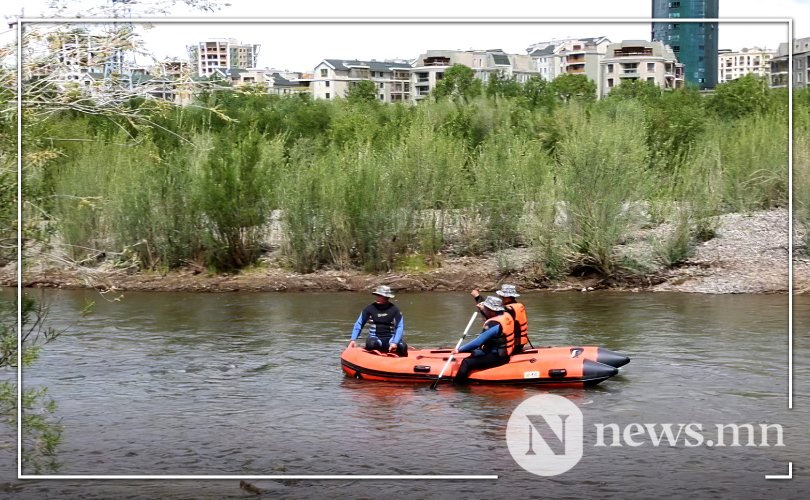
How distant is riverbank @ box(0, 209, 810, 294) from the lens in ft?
57.5

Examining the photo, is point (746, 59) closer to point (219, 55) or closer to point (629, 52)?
point (629, 52)

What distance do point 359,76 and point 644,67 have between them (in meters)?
9.27

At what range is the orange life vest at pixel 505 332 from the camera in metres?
10.5

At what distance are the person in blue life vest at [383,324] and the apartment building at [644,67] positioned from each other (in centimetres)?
473

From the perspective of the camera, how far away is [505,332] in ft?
34.6

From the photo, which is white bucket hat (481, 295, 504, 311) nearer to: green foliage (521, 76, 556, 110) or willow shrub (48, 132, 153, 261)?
willow shrub (48, 132, 153, 261)

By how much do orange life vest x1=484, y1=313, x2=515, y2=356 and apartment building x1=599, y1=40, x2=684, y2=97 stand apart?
15.6ft

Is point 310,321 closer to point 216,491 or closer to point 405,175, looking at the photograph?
point 405,175

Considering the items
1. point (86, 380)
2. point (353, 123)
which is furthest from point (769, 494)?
point (353, 123)

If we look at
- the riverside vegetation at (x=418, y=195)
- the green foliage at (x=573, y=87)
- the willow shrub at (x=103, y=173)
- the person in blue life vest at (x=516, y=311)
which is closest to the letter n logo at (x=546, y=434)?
the person in blue life vest at (x=516, y=311)

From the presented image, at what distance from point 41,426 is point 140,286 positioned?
11759 millimetres

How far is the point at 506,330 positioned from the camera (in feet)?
34.6

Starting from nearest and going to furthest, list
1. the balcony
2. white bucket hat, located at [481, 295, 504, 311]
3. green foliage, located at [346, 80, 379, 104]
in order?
white bucket hat, located at [481, 295, 504, 311] < the balcony < green foliage, located at [346, 80, 379, 104]

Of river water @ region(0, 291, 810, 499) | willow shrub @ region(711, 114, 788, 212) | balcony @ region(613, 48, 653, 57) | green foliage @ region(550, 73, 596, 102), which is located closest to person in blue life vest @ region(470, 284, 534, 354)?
river water @ region(0, 291, 810, 499)
